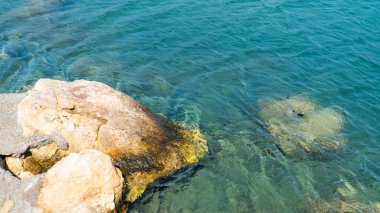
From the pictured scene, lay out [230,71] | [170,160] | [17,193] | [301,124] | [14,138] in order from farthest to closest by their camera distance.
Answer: [230,71], [301,124], [170,160], [14,138], [17,193]

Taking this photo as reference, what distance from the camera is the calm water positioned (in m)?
14.4

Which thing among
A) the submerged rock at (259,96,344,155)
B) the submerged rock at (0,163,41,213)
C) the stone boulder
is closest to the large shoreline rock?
the submerged rock at (0,163,41,213)

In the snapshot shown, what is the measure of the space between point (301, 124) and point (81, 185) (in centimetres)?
1130

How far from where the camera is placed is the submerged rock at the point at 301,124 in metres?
16.8

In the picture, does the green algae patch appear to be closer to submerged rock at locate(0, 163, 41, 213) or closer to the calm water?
the calm water

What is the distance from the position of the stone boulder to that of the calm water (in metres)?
1.74

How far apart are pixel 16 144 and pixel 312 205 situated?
35.8 feet

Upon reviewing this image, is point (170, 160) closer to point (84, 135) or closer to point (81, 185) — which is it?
point (84, 135)

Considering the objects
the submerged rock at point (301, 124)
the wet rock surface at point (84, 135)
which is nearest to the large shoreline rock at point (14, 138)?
the wet rock surface at point (84, 135)

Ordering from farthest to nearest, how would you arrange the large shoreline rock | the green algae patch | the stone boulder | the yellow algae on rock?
the green algae patch < the yellow algae on rock < the large shoreline rock < the stone boulder

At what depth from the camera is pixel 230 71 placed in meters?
22.0

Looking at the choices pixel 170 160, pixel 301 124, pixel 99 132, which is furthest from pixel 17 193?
pixel 301 124

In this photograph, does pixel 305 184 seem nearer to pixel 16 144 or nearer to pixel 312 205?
pixel 312 205

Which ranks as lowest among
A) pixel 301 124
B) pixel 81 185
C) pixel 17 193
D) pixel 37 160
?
pixel 301 124
